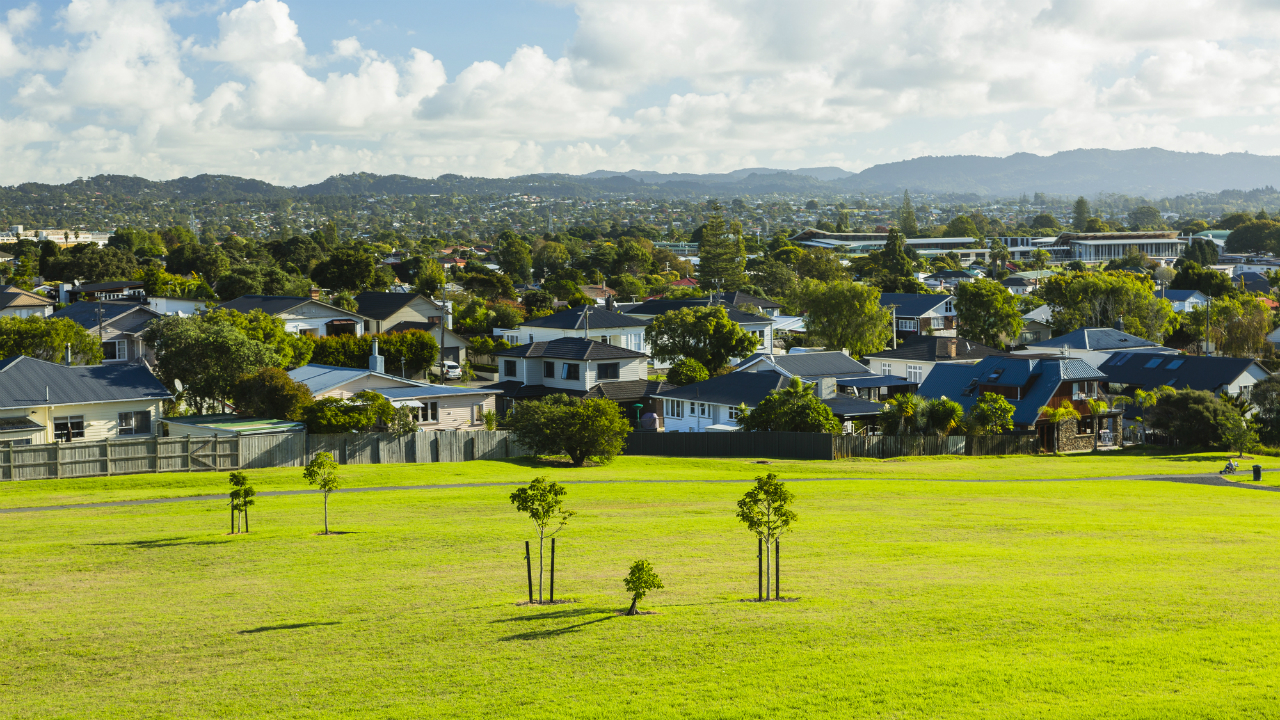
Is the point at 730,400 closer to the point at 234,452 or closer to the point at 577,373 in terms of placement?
the point at 577,373

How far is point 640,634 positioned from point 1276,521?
23.6 metres

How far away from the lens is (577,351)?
6650 cm

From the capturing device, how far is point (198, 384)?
50500 mm

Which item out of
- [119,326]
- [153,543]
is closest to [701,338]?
[119,326]

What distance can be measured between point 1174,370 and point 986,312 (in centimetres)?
3150

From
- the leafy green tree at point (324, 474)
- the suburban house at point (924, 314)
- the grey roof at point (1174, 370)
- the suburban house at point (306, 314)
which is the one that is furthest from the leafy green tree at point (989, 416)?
the suburban house at point (306, 314)

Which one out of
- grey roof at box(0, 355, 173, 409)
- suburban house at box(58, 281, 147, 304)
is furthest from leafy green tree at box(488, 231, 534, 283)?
grey roof at box(0, 355, 173, 409)

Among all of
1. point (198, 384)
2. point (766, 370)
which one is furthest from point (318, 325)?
point (766, 370)

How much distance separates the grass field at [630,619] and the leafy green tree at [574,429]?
14449 millimetres

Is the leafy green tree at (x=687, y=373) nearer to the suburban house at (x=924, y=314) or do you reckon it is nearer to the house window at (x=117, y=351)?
the house window at (x=117, y=351)

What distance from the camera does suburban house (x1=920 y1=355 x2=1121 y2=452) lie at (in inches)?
2323

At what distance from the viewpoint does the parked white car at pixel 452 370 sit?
79.1 meters

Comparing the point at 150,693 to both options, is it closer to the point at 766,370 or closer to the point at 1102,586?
the point at 1102,586

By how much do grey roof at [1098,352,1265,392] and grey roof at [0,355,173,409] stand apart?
58.1 meters
